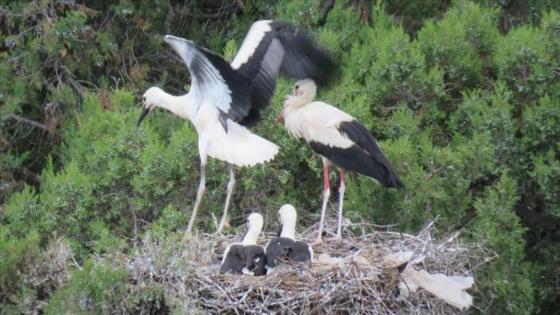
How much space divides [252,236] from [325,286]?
896 mm

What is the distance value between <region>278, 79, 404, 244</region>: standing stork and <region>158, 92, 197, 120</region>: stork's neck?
1.96ft

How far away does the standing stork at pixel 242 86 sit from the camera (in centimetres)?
1252

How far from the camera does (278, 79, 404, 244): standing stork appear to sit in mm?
12562

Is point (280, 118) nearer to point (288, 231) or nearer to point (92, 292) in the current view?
point (288, 231)

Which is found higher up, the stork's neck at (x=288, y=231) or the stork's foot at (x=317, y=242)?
the stork's neck at (x=288, y=231)

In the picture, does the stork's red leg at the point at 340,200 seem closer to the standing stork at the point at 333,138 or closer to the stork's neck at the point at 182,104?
the standing stork at the point at 333,138

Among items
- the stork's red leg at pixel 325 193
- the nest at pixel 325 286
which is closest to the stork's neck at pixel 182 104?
the stork's red leg at pixel 325 193

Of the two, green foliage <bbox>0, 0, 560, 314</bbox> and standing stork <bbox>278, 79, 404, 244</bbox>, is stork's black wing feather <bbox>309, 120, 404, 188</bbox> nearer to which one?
standing stork <bbox>278, 79, 404, 244</bbox>

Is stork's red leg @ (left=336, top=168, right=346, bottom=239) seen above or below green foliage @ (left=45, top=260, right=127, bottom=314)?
above

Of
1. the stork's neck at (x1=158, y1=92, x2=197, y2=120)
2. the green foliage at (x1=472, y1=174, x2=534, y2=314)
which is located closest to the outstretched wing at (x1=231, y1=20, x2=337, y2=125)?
the stork's neck at (x1=158, y1=92, x2=197, y2=120)

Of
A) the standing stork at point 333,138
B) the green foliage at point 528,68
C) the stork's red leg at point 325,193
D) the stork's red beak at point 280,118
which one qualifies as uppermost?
the green foliage at point 528,68

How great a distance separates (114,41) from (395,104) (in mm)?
2256

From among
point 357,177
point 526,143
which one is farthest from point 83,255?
point 526,143

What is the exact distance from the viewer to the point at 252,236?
1230cm
